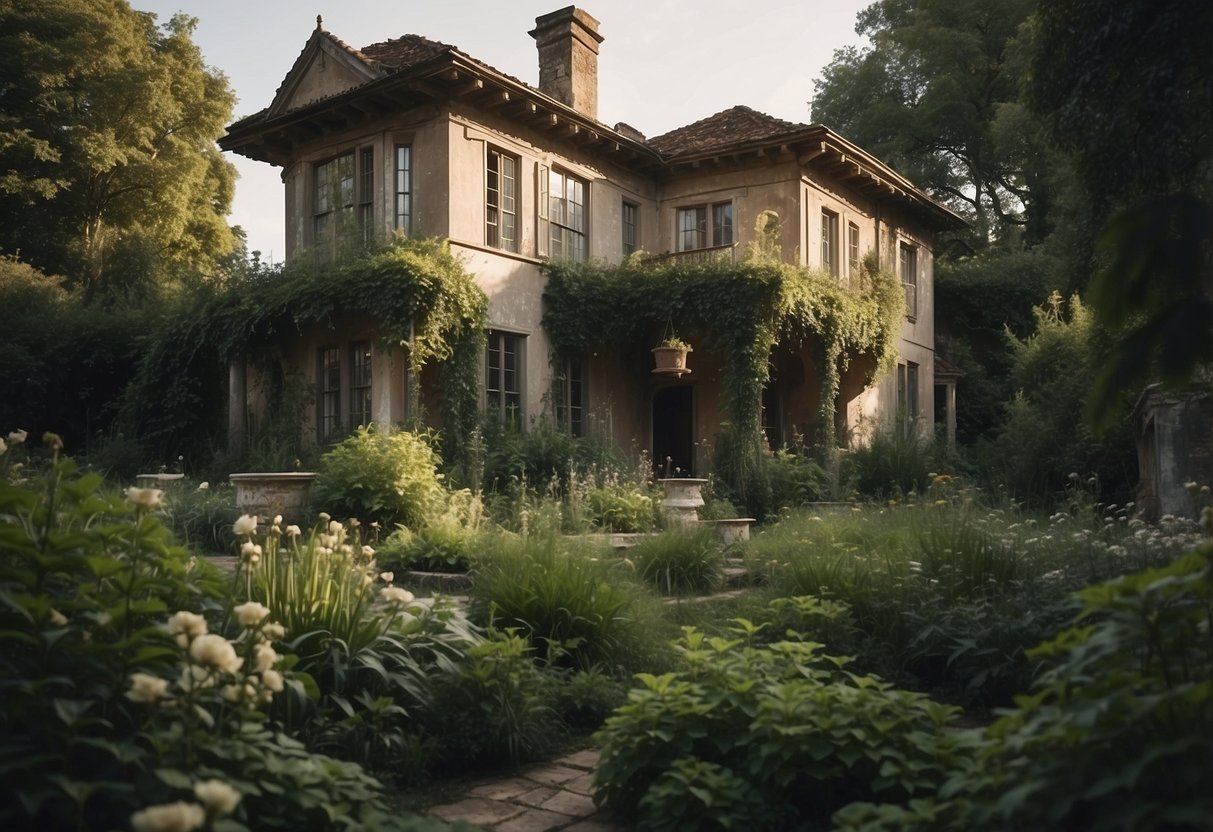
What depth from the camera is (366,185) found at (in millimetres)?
14547

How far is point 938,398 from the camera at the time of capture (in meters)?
22.9

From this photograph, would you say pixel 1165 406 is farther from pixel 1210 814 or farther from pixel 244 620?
pixel 244 620

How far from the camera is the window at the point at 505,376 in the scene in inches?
566

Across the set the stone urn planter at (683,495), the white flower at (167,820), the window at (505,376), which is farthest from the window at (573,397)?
the white flower at (167,820)

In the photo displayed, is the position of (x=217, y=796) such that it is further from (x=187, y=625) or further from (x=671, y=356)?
(x=671, y=356)

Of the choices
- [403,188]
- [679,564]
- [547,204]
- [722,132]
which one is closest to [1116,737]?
[679,564]

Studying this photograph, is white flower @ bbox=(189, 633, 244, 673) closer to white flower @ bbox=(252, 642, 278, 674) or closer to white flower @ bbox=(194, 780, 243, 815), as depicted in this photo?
white flower @ bbox=(252, 642, 278, 674)

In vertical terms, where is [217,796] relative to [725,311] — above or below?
below

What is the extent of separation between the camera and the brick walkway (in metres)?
3.39

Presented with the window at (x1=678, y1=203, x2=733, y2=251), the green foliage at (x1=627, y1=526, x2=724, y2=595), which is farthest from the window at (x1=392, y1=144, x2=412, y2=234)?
the green foliage at (x1=627, y1=526, x2=724, y2=595)

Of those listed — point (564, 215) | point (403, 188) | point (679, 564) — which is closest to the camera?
point (679, 564)

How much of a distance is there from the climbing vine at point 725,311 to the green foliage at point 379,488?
17.7 ft

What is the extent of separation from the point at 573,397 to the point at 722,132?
586cm

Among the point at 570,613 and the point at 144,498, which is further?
the point at 570,613
